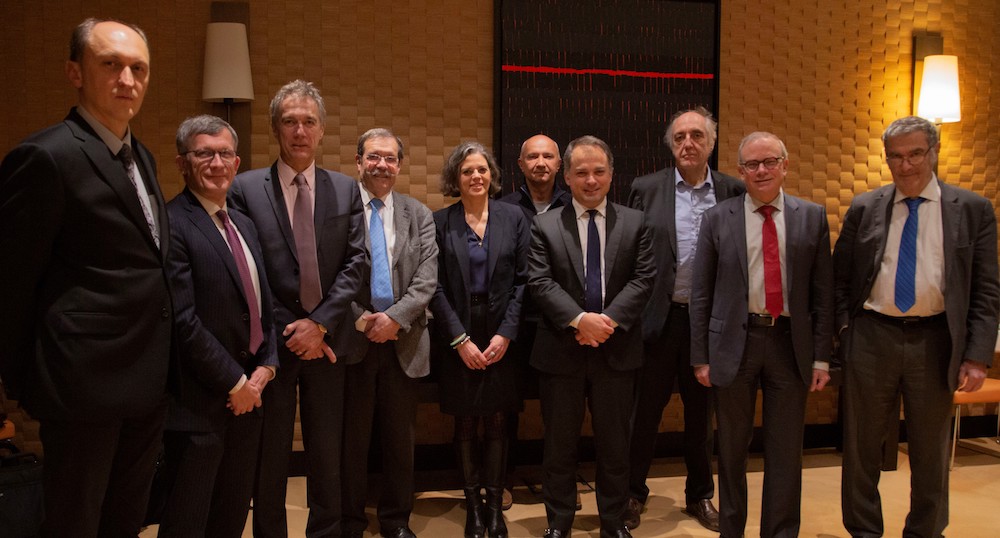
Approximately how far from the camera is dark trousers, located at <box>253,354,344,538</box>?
3154 mm

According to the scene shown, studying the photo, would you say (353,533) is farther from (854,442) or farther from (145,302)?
(854,442)

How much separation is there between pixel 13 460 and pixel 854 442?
4.02 meters

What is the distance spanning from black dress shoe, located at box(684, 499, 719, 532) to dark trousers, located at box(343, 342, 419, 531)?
1.58 m

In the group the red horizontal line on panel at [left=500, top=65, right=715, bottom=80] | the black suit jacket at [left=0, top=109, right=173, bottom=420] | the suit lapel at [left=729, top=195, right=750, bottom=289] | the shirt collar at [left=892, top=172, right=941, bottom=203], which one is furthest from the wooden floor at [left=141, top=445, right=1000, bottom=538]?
the red horizontal line on panel at [left=500, top=65, right=715, bottom=80]

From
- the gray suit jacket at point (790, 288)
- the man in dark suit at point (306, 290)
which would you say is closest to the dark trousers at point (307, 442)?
the man in dark suit at point (306, 290)

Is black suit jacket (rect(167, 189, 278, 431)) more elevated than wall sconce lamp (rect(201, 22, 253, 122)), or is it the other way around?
wall sconce lamp (rect(201, 22, 253, 122))

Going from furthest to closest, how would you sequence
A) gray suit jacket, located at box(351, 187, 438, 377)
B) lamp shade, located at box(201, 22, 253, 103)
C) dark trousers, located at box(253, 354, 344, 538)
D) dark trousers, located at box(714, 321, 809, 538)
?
lamp shade, located at box(201, 22, 253, 103) < gray suit jacket, located at box(351, 187, 438, 377) < dark trousers, located at box(714, 321, 809, 538) < dark trousers, located at box(253, 354, 344, 538)

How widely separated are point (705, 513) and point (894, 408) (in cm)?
112

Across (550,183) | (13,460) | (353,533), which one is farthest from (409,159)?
(13,460)

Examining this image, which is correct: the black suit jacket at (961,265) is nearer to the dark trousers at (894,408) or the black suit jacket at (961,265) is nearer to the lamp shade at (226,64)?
the dark trousers at (894,408)

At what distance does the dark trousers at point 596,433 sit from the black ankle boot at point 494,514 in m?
0.29

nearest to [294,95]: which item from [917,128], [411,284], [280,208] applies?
[280,208]

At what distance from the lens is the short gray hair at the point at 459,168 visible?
3.94m

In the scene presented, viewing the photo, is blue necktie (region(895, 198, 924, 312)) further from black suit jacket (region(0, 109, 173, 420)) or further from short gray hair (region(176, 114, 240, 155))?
black suit jacket (region(0, 109, 173, 420))
